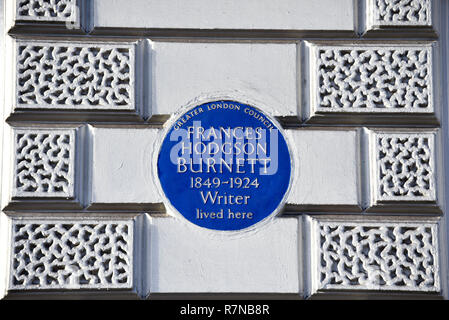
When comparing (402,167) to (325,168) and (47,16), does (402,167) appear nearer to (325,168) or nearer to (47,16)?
(325,168)

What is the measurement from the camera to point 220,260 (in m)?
4.25

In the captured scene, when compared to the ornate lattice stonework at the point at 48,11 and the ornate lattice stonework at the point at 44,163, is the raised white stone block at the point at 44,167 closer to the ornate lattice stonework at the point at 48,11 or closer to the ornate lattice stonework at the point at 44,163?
the ornate lattice stonework at the point at 44,163

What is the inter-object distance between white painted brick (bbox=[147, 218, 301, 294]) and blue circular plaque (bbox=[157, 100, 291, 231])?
9 centimetres

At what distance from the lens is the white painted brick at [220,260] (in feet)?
13.9

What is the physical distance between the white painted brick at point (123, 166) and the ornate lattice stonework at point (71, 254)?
0.15 meters

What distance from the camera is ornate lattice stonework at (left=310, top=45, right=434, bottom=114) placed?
4379 mm

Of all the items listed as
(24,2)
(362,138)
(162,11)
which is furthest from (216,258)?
(24,2)

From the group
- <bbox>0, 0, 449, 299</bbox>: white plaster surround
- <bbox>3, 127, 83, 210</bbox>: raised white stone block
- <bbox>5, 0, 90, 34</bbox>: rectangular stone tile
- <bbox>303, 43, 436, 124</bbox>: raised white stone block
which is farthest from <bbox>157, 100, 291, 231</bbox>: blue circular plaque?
<bbox>5, 0, 90, 34</bbox>: rectangular stone tile

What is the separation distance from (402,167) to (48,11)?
82.4 inches

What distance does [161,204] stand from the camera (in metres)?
4.28

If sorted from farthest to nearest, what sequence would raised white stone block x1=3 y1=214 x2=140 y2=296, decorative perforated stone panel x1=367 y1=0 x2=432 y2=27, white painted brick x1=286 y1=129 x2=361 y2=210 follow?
decorative perforated stone panel x1=367 y1=0 x2=432 y2=27, white painted brick x1=286 y1=129 x2=361 y2=210, raised white stone block x1=3 y1=214 x2=140 y2=296

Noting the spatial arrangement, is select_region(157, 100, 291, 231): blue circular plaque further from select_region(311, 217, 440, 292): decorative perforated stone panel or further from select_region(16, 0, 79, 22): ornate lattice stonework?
select_region(16, 0, 79, 22): ornate lattice stonework

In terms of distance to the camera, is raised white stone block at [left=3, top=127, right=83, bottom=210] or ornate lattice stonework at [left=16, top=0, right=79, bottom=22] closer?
raised white stone block at [left=3, top=127, right=83, bottom=210]

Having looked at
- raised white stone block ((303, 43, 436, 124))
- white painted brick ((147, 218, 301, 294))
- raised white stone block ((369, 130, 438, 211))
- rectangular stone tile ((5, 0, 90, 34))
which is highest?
rectangular stone tile ((5, 0, 90, 34))
